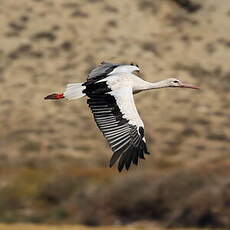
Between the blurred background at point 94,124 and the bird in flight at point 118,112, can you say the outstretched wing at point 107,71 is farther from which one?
the blurred background at point 94,124

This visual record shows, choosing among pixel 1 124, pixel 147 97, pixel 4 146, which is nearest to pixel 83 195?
pixel 4 146

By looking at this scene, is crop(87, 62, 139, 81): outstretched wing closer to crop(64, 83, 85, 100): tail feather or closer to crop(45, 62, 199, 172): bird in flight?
crop(45, 62, 199, 172): bird in flight

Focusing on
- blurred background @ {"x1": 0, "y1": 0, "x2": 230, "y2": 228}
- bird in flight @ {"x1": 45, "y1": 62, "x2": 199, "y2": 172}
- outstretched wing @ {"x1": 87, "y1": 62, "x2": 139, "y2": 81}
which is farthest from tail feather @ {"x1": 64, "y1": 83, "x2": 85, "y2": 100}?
blurred background @ {"x1": 0, "y1": 0, "x2": 230, "y2": 228}

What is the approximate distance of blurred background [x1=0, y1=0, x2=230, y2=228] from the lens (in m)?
21.7

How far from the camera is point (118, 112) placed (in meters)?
11.3

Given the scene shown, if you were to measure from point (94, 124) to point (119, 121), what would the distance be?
64.6 feet

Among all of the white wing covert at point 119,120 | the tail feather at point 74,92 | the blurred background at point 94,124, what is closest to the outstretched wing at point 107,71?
the tail feather at point 74,92

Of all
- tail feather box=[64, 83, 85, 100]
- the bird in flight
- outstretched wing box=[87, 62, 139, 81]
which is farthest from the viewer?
outstretched wing box=[87, 62, 139, 81]

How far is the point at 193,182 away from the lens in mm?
22266

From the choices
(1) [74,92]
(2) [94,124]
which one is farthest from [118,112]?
Answer: (2) [94,124]

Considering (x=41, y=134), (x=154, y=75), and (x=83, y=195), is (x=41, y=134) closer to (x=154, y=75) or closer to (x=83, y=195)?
(x=154, y=75)

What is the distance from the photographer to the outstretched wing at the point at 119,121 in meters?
11.0

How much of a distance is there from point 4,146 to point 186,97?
22.0 feet

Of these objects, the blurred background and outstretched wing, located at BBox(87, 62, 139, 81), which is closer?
outstretched wing, located at BBox(87, 62, 139, 81)
